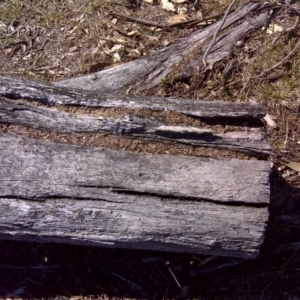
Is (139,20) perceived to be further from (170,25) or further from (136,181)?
(136,181)

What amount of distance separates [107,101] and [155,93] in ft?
2.81

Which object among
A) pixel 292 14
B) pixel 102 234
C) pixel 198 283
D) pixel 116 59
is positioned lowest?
pixel 198 283

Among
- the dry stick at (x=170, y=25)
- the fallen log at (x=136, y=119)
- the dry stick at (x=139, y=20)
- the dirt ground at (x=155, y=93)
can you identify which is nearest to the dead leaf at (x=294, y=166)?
the dirt ground at (x=155, y=93)

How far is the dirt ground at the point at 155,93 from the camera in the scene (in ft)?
9.58

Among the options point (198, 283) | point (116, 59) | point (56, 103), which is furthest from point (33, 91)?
point (198, 283)

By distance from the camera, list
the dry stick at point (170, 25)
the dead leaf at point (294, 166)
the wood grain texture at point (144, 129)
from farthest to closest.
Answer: the dry stick at point (170, 25) → the dead leaf at point (294, 166) → the wood grain texture at point (144, 129)

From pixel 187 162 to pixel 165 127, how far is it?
0.66 ft

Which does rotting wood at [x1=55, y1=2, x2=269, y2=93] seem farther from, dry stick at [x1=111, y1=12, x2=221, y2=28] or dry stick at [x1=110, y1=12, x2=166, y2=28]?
dry stick at [x1=110, y1=12, x2=166, y2=28]

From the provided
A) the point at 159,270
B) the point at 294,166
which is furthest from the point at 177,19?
the point at 159,270

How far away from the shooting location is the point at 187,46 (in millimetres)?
3336

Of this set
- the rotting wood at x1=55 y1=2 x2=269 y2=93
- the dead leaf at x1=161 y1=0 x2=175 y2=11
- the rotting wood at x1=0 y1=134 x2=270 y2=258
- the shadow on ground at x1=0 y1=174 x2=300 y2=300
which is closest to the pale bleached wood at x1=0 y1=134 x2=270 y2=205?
the rotting wood at x1=0 y1=134 x2=270 y2=258

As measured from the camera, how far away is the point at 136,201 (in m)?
2.26

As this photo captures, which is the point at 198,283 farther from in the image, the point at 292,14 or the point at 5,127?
the point at 292,14

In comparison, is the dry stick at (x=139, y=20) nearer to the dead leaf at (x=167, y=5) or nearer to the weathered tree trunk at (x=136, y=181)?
the dead leaf at (x=167, y=5)
